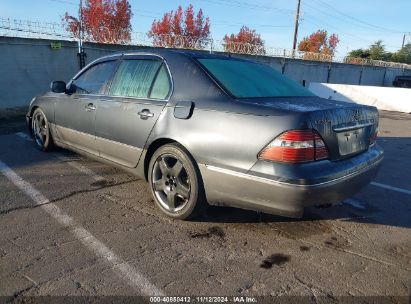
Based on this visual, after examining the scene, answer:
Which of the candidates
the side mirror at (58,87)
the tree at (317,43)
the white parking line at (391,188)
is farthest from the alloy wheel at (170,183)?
the tree at (317,43)

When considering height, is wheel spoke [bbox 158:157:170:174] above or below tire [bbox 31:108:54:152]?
above

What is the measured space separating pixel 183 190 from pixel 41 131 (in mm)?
3271

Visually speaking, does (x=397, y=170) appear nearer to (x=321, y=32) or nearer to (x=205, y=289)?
(x=205, y=289)

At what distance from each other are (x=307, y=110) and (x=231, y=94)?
26.8 inches

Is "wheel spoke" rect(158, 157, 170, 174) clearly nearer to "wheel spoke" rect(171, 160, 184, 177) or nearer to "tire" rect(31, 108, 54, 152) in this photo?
"wheel spoke" rect(171, 160, 184, 177)

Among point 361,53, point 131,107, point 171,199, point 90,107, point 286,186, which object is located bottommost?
point 171,199

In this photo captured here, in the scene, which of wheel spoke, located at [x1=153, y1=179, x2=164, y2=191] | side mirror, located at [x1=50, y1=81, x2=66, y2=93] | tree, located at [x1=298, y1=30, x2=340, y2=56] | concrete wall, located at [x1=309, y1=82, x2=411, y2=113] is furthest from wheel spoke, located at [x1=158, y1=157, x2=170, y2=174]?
tree, located at [x1=298, y1=30, x2=340, y2=56]

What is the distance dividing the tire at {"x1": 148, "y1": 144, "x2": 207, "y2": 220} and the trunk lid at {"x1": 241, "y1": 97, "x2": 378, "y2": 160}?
786 millimetres

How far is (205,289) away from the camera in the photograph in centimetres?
249

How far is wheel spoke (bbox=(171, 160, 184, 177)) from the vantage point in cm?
341

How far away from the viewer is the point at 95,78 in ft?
15.0

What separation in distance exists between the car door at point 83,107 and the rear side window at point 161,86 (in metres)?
0.87

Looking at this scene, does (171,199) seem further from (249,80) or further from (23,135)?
(23,135)

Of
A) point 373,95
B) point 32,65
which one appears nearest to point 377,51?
point 373,95
